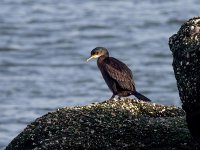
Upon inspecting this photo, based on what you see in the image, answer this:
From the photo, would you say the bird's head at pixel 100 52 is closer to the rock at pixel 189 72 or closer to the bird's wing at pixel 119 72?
the bird's wing at pixel 119 72

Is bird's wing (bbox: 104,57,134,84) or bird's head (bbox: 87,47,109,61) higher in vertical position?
bird's head (bbox: 87,47,109,61)

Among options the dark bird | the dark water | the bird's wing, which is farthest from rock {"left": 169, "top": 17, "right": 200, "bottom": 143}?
the dark water

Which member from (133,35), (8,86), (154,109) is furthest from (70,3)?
(154,109)

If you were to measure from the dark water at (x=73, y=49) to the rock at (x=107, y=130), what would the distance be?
20.1 ft

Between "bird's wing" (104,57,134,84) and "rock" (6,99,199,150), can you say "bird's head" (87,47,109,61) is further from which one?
"rock" (6,99,199,150)

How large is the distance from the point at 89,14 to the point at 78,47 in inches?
189

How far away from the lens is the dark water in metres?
17.6

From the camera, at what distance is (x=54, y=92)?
714 inches

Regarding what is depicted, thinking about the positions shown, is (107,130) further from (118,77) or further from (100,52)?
(100,52)

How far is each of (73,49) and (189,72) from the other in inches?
603

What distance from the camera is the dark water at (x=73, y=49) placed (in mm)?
17609

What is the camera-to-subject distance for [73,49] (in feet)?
73.3

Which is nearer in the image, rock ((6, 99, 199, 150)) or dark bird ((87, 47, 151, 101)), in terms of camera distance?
rock ((6, 99, 199, 150))

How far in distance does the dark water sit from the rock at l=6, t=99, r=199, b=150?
611 centimetres
